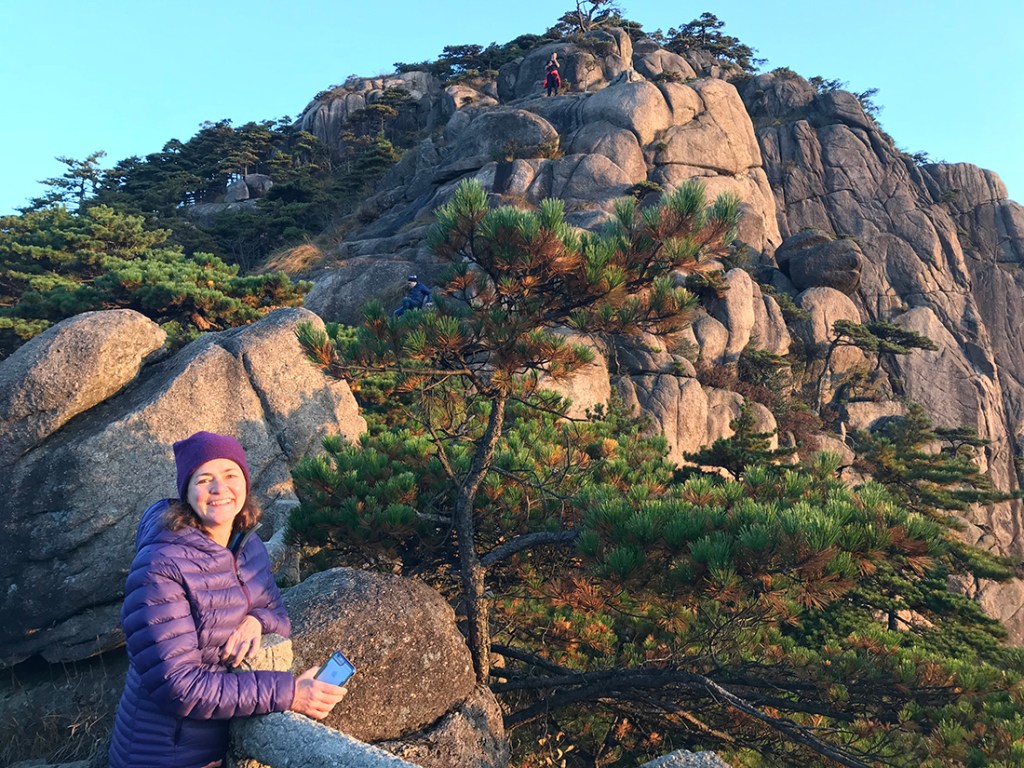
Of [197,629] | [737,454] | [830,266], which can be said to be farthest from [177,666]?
[830,266]

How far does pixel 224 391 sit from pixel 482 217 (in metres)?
4.76

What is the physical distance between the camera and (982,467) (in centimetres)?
2717

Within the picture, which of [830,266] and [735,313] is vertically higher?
[830,266]

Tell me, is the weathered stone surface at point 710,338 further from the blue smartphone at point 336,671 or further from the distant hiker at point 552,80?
the blue smartphone at point 336,671

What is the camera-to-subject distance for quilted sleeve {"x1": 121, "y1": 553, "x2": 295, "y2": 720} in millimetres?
2020

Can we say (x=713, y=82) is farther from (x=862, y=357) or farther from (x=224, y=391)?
(x=224, y=391)

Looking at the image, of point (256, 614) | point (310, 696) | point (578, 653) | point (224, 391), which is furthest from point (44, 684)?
point (310, 696)

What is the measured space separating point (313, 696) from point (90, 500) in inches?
226

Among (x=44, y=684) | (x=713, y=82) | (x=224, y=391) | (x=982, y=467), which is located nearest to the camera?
(x=44, y=684)

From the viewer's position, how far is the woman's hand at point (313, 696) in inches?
82.7

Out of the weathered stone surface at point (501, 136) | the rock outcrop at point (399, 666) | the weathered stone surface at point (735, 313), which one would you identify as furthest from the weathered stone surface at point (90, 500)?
the weathered stone surface at point (501, 136)

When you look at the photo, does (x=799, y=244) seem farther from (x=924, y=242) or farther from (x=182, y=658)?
(x=182, y=658)

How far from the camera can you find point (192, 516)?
2.31m

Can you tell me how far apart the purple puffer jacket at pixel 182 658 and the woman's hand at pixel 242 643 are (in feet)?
0.08
